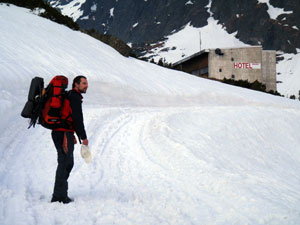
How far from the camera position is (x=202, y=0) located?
10806 cm

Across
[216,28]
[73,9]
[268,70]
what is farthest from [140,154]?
[73,9]

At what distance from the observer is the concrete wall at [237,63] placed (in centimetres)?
3222

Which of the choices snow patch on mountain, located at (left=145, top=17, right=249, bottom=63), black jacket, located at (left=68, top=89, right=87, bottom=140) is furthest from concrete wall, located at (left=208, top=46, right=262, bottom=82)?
snow patch on mountain, located at (left=145, top=17, right=249, bottom=63)

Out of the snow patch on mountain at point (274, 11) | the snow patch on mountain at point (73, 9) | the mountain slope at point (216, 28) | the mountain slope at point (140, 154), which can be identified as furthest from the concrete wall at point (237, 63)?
the snow patch on mountain at point (73, 9)

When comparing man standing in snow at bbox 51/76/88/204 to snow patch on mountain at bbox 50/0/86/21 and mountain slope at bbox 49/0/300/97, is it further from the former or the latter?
snow patch on mountain at bbox 50/0/86/21

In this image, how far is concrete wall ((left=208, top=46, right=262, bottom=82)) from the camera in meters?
32.2

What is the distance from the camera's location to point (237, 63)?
33.3 m

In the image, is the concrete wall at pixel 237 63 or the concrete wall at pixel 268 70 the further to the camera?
the concrete wall at pixel 268 70

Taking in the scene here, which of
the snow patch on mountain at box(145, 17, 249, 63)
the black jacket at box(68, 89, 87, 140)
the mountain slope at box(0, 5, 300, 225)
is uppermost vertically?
the snow patch on mountain at box(145, 17, 249, 63)

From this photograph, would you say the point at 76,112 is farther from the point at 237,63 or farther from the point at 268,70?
the point at 268,70

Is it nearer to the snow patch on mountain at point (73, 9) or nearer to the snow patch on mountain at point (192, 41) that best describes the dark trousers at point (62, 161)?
the snow patch on mountain at point (192, 41)

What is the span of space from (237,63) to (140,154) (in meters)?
30.3

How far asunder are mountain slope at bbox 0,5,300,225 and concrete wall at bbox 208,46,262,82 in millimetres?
18115

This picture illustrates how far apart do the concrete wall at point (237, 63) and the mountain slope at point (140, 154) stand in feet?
59.4
